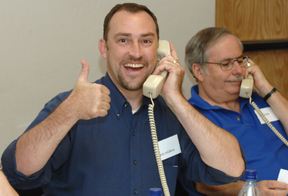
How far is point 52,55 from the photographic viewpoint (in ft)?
6.49

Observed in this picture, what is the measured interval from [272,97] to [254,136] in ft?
1.13

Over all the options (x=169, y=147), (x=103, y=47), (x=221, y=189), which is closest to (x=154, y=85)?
(x=169, y=147)

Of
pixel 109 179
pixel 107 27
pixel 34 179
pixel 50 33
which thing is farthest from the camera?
pixel 50 33

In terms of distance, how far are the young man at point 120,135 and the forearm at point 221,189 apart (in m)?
0.20

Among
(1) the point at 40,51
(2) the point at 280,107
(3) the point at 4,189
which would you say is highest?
(1) the point at 40,51

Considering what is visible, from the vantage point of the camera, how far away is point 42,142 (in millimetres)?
1310

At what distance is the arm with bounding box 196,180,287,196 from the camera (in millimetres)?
1629

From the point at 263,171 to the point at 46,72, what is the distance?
146 cm

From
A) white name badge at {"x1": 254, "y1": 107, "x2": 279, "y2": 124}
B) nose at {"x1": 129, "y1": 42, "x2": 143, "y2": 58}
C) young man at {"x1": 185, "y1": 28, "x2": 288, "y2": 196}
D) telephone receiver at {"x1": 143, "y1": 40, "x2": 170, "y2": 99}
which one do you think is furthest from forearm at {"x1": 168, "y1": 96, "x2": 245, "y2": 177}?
white name badge at {"x1": 254, "y1": 107, "x2": 279, "y2": 124}

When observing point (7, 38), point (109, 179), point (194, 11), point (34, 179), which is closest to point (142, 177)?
point (109, 179)

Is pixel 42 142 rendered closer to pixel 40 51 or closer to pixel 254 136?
pixel 40 51

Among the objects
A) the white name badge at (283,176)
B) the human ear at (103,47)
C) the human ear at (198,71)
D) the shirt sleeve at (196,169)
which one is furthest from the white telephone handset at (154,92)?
the white name badge at (283,176)

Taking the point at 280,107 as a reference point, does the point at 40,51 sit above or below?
above

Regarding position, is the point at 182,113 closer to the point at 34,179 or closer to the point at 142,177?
the point at 142,177
